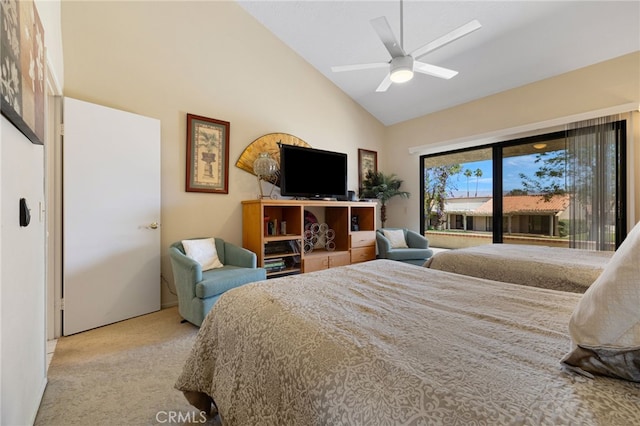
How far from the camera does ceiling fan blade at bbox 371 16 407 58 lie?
2004mm

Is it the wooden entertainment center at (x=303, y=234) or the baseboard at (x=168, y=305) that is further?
the wooden entertainment center at (x=303, y=234)

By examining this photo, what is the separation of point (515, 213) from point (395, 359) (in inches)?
Result: 169

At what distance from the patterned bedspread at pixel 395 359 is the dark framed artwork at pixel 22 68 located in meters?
1.08

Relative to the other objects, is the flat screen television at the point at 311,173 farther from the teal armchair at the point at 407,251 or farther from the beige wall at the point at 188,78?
the teal armchair at the point at 407,251

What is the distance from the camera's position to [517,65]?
3582 mm

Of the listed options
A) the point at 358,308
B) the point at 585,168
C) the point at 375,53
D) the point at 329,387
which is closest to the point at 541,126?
the point at 585,168

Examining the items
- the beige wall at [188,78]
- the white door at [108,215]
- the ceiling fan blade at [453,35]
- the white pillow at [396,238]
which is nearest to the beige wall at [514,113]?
the white pillow at [396,238]

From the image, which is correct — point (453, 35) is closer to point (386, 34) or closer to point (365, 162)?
point (386, 34)

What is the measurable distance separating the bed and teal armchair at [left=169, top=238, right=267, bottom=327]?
1868mm

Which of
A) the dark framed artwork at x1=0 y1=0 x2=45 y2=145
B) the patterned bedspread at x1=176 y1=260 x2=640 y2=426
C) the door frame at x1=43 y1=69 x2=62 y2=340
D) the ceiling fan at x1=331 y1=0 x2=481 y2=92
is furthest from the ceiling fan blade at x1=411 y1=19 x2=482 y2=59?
the door frame at x1=43 y1=69 x2=62 y2=340

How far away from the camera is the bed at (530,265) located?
2.06 m

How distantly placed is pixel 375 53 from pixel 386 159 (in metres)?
2.21

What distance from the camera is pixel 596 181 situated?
3.30 m

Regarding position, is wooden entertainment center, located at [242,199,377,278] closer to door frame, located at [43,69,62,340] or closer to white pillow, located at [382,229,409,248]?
white pillow, located at [382,229,409,248]
